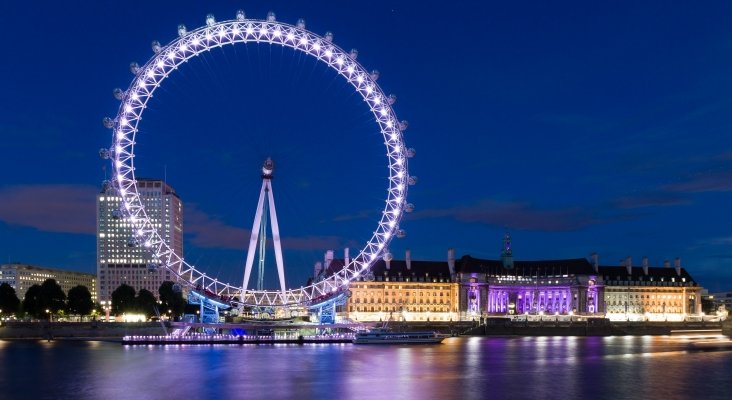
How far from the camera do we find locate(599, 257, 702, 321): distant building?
136250 millimetres

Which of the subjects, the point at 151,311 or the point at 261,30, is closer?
the point at 261,30

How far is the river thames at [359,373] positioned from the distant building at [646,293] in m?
69.7

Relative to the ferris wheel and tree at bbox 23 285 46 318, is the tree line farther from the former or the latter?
the ferris wheel

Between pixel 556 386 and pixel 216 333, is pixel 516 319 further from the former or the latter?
pixel 556 386

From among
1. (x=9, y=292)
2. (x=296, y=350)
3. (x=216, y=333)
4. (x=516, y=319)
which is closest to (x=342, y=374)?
(x=296, y=350)

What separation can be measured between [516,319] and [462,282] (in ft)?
49.4

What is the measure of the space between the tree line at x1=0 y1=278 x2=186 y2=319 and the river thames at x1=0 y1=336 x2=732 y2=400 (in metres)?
25.9

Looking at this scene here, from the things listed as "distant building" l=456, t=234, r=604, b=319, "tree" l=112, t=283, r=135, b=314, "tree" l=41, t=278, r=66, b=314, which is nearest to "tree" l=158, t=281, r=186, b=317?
"tree" l=112, t=283, r=135, b=314

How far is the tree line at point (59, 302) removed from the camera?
3652 inches

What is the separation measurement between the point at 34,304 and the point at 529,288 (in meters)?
74.6

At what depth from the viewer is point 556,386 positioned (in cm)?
4109

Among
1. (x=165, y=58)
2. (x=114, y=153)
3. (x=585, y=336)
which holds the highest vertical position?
(x=165, y=58)

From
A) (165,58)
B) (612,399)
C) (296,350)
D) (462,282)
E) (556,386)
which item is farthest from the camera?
(462,282)

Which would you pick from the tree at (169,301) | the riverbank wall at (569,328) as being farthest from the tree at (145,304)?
the riverbank wall at (569,328)
